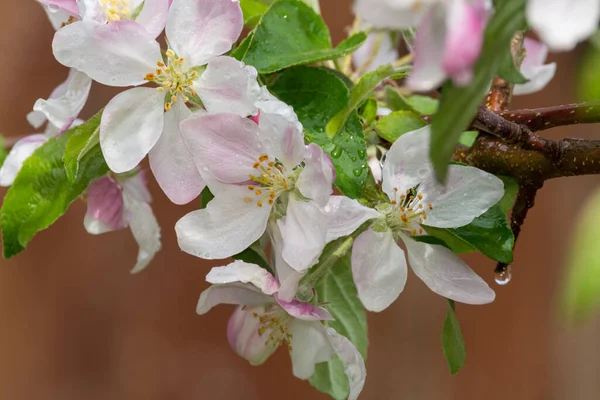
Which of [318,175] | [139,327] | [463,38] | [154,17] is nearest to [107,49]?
[154,17]

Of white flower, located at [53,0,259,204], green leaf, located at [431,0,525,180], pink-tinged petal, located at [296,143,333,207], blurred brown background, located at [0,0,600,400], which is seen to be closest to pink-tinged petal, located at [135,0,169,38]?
white flower, located at [53,0,259,204]

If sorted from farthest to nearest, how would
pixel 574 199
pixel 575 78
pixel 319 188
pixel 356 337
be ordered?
pixel 574 199
pixel 356 337
pixel 319 188
pixel 575 78

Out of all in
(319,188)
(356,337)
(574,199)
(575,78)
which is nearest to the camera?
(575,78)

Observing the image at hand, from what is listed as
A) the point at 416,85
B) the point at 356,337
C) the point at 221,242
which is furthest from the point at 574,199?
the point at 416,85

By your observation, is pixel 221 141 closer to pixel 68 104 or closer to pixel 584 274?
pixel 68 104

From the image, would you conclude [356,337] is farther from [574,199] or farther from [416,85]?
[574,199]

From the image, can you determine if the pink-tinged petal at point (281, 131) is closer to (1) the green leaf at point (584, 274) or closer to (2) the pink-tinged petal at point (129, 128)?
(2) the pink-tinged petal at point (129, 128)
